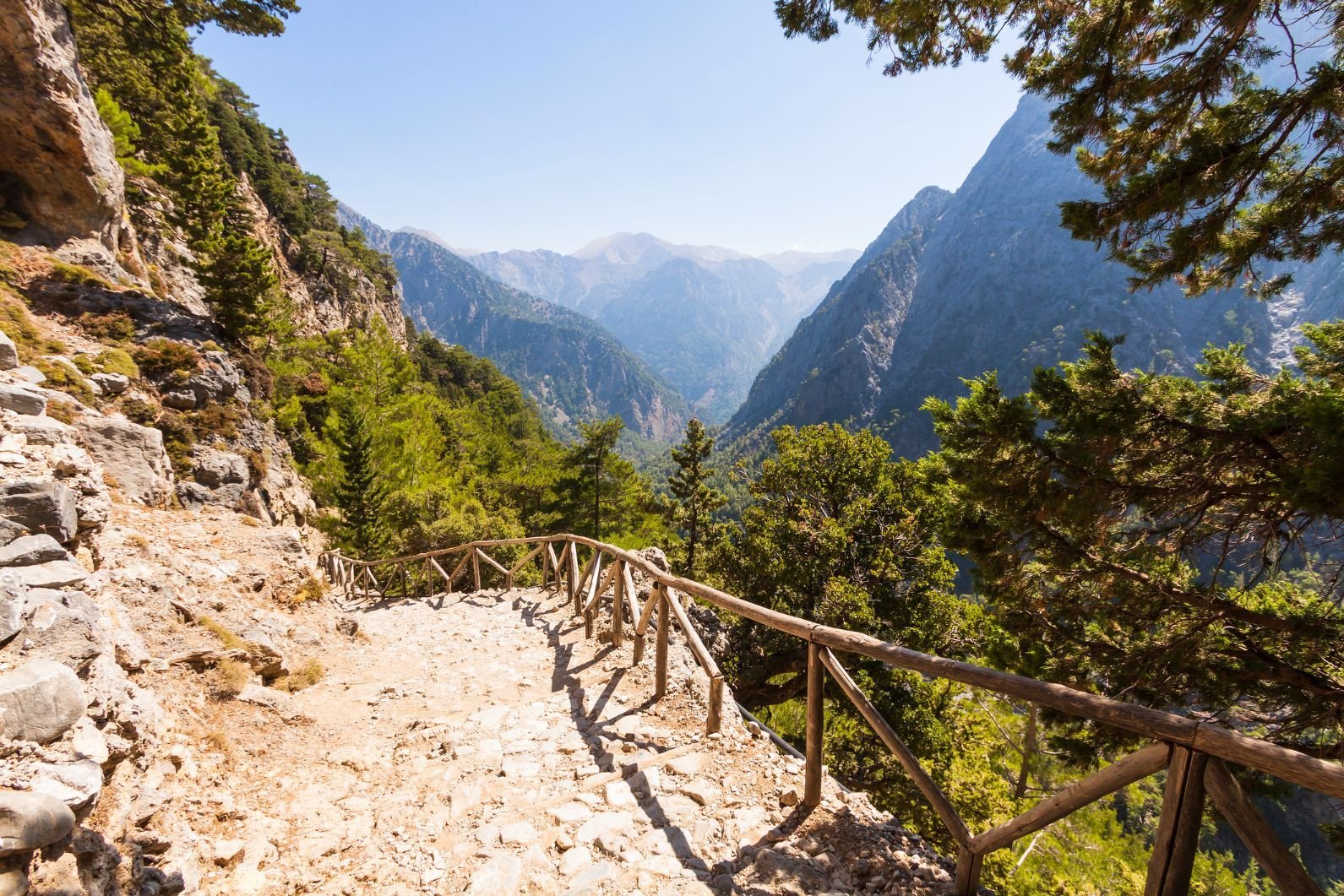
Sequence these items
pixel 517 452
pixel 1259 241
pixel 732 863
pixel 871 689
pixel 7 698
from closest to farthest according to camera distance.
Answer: pixel 7 698 → pixel 732 863 → pixel 1259 241 → pixel 871 689 → pixel 517 452

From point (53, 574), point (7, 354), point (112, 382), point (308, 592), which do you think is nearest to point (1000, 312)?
point (308, 592)

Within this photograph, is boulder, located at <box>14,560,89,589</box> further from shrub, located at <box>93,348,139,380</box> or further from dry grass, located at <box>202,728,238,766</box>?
shrub, located at <box>93,348,139,380</box>

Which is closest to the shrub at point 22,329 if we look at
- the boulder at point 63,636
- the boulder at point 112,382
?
the boulder at point 112,382

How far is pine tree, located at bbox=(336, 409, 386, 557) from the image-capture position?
2048 cm

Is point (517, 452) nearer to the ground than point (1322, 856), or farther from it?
farther from it

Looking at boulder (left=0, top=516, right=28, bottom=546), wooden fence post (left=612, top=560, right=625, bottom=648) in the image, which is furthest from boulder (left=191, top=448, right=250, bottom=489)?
wooden fence post (left=612, top=560, right=625, bottom=648)

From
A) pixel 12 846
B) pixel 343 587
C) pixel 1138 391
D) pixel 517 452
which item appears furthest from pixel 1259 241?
pixel 517 452

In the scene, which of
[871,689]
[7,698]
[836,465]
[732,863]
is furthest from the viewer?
[836,465]

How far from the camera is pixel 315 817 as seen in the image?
357cm

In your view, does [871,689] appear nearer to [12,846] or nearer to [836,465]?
[836,465]

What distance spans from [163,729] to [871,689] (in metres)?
11.5

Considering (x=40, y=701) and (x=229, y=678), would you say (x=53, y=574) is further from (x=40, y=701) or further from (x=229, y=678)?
(x=229, y=678)

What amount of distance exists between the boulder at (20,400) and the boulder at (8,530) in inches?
112

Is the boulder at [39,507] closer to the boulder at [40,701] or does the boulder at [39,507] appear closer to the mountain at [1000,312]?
the boulder at [40,701]
